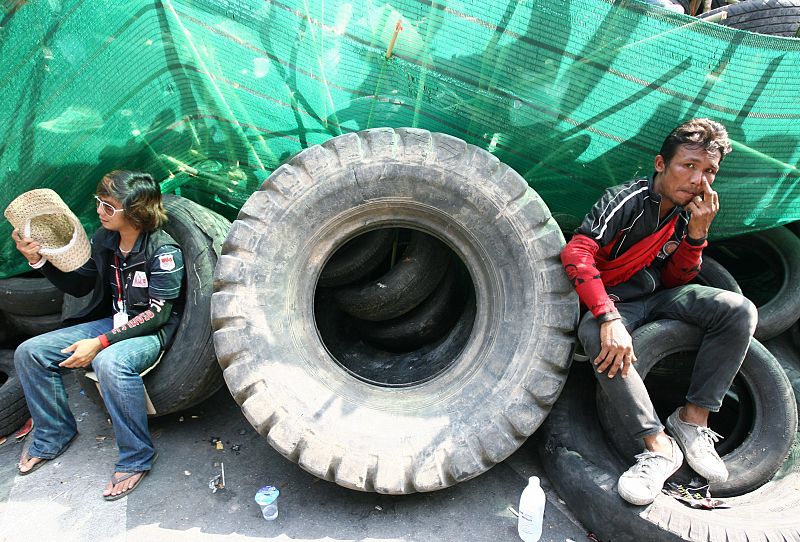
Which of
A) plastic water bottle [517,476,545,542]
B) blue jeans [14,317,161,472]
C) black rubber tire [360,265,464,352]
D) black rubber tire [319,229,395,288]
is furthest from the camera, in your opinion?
black rubber tire [360,265,464,352]

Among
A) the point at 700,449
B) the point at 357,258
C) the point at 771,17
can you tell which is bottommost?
the point at 700,449

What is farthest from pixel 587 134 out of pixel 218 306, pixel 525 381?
pixel 218 306

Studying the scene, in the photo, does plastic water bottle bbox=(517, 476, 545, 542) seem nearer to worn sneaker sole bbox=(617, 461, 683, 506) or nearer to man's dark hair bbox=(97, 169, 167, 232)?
worn sneaker sole bbox=(617, 461, 683, 506)

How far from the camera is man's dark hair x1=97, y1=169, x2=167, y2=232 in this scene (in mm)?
3059

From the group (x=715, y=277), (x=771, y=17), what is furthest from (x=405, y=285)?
(x=771, y=17)

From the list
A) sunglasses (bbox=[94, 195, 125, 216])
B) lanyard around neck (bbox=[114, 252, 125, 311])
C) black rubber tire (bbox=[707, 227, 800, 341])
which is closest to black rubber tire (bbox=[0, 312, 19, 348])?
lanyard around neck (bbox=[114, 252, 125, 311])

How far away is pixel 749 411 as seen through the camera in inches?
115

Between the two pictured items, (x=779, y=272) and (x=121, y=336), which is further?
(x=779, y=272)

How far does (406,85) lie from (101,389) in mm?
2242

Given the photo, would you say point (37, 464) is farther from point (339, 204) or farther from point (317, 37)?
point (317, 37)

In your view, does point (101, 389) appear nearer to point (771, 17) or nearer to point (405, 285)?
point (405, 285)

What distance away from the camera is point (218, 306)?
2820 mm

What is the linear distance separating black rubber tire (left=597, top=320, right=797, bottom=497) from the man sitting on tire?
8cm

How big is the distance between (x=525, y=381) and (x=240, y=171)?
2128mm
